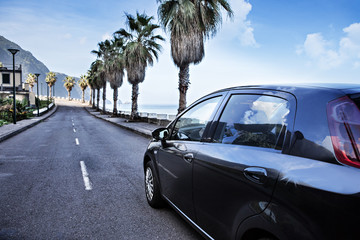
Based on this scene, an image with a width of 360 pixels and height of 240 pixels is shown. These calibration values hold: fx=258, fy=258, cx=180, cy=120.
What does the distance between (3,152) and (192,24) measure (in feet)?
34.8

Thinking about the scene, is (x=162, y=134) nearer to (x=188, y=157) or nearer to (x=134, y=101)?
(x=188, y=157)

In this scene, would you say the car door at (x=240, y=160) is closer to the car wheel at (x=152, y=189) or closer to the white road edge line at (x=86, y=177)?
the car wheel at (x=152, y=189)

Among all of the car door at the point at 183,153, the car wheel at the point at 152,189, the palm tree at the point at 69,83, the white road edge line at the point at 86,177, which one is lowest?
the white road edge line at the point at 86,177

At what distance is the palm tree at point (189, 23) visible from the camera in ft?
45.4

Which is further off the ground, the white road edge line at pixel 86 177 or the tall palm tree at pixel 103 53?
the tall palm tree at pixel 103 53

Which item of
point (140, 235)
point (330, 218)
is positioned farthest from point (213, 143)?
point (140, 235)

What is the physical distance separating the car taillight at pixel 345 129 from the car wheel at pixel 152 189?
265cm

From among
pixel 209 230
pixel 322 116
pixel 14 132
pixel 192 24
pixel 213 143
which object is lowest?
pixel 14 132

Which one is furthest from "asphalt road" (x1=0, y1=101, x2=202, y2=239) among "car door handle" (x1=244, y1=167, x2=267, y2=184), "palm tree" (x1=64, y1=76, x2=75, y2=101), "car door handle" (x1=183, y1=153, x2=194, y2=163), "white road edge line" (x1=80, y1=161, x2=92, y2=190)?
"palm tree" (x1=64, y1=76, x2=75, y2=101)

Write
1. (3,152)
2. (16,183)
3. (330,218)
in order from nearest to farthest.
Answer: (330,218) → (16,183) → (3,152)

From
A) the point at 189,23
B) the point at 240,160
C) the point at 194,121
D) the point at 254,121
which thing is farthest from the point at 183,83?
the point at 240,160

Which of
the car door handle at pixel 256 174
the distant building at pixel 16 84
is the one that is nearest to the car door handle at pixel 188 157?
the car door handle at pixel 256 174

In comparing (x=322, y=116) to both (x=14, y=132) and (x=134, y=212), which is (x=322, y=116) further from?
(x=14, y=132)

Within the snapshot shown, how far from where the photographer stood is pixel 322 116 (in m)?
1.58
